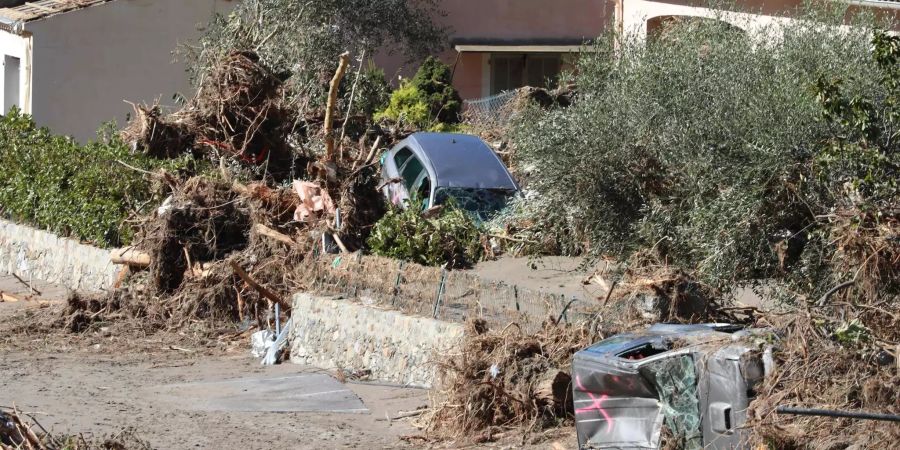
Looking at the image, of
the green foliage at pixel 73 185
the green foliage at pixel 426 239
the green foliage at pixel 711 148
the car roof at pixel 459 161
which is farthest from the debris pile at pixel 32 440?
the car roof at pixel 459 161

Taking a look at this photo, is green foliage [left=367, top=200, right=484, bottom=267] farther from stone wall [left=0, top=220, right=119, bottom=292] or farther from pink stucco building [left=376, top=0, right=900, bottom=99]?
pink stucco building [left=376, top=0, right=900, bottom=99]

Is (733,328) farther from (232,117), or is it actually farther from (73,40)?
(73,40)

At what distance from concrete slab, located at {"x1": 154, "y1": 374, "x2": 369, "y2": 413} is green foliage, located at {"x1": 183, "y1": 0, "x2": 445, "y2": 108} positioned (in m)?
9.85

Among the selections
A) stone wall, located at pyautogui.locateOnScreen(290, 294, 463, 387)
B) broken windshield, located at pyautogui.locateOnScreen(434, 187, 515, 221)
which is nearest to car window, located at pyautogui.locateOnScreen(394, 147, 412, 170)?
broken windshield, located at pyautogui.locateOnScreen(434, 187, 515, 221)

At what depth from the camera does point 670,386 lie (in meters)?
7.96

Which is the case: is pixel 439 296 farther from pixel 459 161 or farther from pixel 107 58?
pixel 107 58

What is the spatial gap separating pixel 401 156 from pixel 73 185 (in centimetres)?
473

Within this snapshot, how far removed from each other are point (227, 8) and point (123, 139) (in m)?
8.42

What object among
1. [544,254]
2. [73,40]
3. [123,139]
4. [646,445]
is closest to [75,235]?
[123,139]

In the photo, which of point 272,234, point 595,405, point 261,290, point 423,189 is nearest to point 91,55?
point 423,189

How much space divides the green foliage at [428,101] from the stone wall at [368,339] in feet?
36.1

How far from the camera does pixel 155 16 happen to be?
25891 mm

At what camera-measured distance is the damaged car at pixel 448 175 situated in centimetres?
1638

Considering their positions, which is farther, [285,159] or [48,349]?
[285,159]
